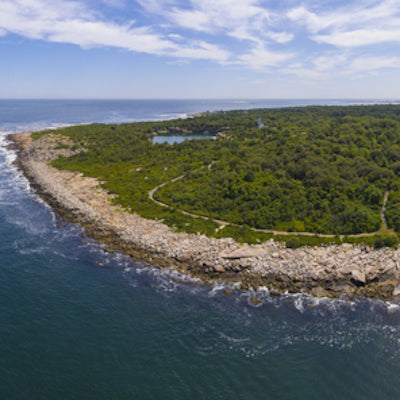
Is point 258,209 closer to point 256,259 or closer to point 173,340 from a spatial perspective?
point 256,259

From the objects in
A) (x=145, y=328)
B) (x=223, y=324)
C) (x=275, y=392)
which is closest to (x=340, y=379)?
(x=275, y=392)

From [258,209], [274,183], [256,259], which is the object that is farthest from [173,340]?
[274,183]

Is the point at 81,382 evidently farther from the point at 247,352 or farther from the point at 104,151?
the point at 104,151

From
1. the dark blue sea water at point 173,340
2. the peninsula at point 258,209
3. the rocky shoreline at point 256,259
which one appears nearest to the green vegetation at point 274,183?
the peninsula at point 258,209

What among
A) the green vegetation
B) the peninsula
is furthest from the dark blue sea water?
the green vegetation

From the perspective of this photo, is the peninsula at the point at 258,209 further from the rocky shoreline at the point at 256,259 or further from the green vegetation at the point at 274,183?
the green vegetation at the point at 274,183

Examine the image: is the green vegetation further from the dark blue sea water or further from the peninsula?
the dark blue sea water
